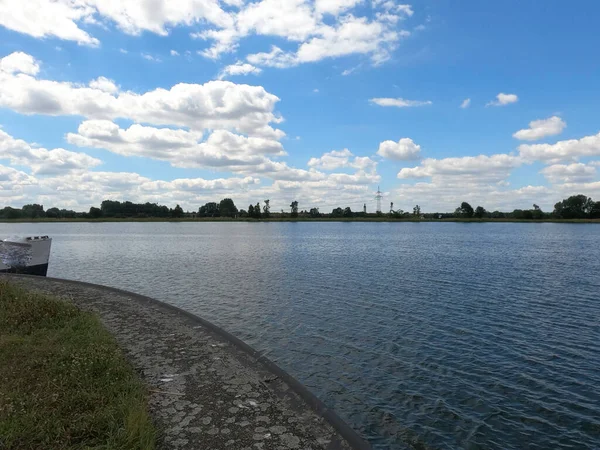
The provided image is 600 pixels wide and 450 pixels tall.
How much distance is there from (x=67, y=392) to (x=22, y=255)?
27.9 metres

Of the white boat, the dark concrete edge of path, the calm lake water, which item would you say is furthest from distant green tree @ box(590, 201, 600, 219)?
the dark concrete edge of path

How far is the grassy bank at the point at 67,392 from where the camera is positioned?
5883 millimetres

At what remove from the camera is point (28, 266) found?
30.1 metres

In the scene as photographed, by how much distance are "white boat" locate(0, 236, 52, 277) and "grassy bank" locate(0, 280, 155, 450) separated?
21.1m

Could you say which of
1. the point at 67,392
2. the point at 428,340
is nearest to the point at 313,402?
the point at 67,392

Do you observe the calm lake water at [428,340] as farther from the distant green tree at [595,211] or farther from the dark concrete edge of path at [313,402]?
the distant green tree at [595,211]

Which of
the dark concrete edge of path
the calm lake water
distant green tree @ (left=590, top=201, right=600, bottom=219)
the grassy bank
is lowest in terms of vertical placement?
the calm lake water

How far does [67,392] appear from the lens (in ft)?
23.2

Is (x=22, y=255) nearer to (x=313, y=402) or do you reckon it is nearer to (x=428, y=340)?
(x=428, y=340)

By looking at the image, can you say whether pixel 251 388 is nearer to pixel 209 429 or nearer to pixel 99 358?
pixel 209 429

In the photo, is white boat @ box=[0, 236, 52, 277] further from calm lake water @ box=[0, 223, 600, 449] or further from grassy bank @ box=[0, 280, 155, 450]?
grassy bank @ box=[0, 280, 155, 450]

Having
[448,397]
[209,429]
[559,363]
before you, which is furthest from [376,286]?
[209,429]

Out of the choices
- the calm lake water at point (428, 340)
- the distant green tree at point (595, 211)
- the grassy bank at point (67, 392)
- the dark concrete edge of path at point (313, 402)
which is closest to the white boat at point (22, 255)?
the calm lake water at point (428, 340)

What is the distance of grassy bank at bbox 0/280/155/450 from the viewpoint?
5883 mm
